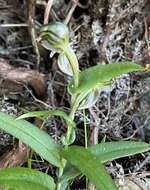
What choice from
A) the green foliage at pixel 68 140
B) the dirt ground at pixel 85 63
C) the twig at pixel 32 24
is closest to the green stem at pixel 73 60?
the green foliage at pixel 68 140

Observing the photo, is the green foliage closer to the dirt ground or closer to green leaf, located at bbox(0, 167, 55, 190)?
green leaf, located at bbox(0, 167, 55, 190)

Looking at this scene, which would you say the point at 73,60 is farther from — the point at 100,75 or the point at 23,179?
the point at 23,179

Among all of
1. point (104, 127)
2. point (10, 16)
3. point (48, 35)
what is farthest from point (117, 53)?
point (48, 35)

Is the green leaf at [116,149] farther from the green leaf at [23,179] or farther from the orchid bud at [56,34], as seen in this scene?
the orchid bud at [56,34]

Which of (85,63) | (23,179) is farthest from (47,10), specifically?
(23,179)

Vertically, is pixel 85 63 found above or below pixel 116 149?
above

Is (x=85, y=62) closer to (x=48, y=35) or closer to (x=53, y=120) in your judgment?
(x=53, y=120)
